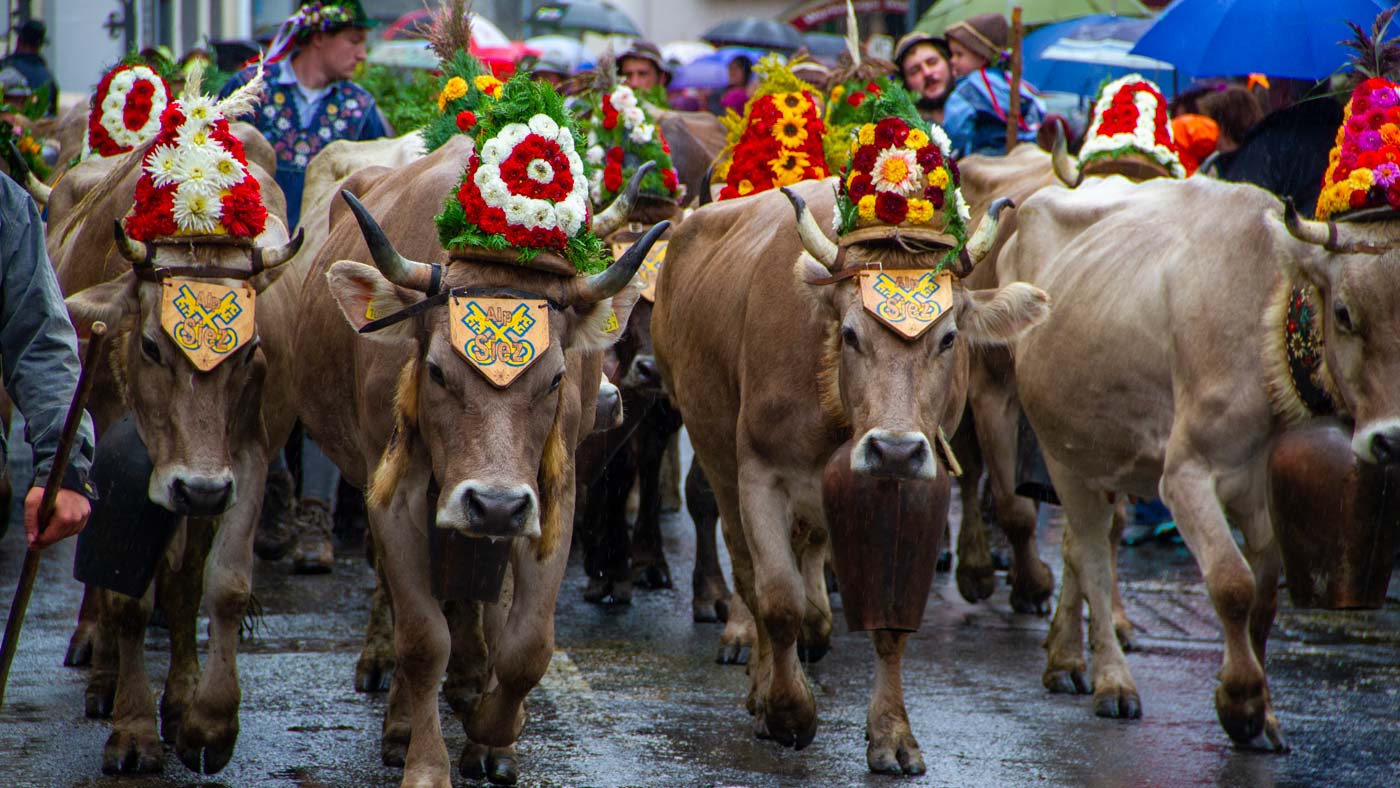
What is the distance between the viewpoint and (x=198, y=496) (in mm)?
5691

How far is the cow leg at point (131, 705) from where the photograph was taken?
5.85 metres

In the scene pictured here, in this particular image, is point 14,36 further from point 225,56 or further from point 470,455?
point 470,455

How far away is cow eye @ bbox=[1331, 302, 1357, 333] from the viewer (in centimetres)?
605

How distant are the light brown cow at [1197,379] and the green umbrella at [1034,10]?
7308mm

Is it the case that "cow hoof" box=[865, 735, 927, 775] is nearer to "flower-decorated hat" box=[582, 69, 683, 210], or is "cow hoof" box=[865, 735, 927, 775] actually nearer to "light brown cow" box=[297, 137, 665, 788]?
"light brown cow" box=[297, 137, 665, 788]

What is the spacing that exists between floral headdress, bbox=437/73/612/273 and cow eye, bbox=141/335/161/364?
105 cm

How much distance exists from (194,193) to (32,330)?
147 cm

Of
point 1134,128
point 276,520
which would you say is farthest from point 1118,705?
point 276,520

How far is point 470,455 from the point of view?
5.17 meters

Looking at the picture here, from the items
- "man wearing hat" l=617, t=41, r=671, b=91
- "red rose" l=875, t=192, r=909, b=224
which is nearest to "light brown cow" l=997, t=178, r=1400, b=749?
"red rose" l=875, t=192, r=909, b=224

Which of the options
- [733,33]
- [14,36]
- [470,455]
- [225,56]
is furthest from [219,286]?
[733,33]

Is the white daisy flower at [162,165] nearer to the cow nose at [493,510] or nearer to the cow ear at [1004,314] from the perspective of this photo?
the cow nose at [493,510]

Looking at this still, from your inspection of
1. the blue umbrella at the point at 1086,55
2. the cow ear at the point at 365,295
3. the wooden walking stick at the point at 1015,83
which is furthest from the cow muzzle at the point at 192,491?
the blue umbrella at the point at 1086,55

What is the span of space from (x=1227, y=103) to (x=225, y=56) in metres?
7.05
